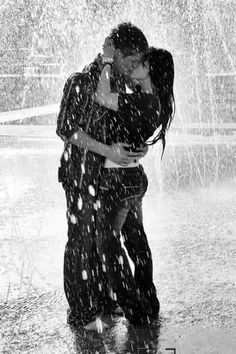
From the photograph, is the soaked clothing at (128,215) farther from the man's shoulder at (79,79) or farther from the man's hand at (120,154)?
the man's shoulder at (79,79)

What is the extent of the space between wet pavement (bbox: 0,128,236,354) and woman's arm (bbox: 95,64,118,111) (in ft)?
4.15

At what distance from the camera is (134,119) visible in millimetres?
3762

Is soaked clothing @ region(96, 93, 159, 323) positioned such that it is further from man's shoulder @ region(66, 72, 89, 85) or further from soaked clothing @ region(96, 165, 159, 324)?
man's shoulder @ region(66, 72, 89, 85)

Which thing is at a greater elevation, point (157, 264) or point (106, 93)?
point (106, 93)

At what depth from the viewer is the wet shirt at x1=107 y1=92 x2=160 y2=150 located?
146 inches

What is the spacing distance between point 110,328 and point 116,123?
3.80 feet

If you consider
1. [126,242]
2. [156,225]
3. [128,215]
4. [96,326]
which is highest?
[128,215]

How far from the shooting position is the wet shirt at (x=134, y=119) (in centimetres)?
372

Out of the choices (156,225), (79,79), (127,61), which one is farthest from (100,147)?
(156,225)

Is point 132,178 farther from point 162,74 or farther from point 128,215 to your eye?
point 162,74

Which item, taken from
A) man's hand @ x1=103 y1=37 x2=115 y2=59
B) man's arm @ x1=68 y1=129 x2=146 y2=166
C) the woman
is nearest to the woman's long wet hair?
the woman

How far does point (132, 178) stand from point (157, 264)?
5.11ft

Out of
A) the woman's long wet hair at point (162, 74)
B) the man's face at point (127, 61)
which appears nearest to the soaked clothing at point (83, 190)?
the man's face at point (127, 61)

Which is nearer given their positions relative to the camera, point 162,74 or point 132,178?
point 162,74
